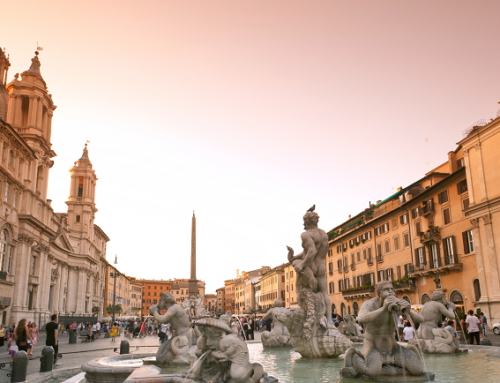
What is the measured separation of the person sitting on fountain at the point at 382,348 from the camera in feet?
16.6

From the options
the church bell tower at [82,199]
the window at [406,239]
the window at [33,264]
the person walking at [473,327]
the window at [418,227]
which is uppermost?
the church bell tower at [82,199]

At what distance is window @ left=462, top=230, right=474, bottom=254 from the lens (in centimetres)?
3208

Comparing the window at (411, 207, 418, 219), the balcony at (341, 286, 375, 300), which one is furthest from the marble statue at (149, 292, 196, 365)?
the balcony at (341, 286, 375, 300)

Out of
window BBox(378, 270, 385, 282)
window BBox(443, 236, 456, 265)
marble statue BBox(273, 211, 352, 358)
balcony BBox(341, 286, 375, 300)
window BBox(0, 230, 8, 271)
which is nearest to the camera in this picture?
marble statue BBox(273, 211, 352, 358)

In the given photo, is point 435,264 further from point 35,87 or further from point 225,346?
point 35,87

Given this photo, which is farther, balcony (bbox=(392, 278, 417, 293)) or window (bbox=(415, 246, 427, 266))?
balcony (bbox=(392, 278, 417, 293))

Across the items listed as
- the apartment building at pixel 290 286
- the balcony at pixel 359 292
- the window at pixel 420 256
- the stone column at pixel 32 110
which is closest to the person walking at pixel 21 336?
the stone column at pixel 32 110

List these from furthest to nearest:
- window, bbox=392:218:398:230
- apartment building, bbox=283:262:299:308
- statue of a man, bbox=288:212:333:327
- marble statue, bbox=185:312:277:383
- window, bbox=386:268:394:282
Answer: apartment building, bbox=283:262:299:308 < window, bbox=386:268:394:282 < window, bbox=392:218:398:230 < statue of a man, bbox=288:212:333:327 < marble statue, bbox=185:312:277:383

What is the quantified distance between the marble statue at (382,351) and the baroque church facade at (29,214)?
31.6 m

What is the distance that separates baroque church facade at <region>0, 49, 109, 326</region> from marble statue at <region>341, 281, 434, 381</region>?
31.6 m

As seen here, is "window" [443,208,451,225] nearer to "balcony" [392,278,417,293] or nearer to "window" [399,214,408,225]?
"window" [399,214,408,225]

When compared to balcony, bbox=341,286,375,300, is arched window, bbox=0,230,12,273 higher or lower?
higher

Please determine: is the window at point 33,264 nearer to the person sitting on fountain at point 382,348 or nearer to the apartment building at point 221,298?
the person sitting on fountain at point 382,348

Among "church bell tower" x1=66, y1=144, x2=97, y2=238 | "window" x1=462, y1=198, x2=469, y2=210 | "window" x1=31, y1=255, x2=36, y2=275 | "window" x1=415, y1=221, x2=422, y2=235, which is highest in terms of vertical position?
"church bell tower" x1=66, y1=144, x2=97, y2=238
